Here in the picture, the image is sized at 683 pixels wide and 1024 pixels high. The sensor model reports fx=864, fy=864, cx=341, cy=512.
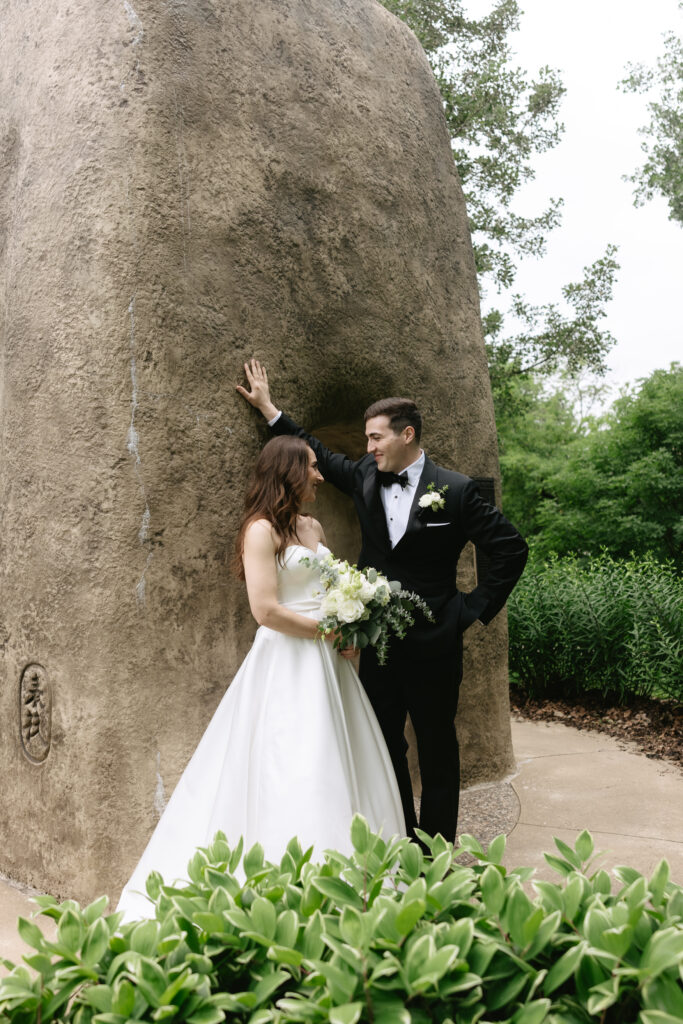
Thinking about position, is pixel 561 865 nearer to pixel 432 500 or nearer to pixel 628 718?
pixel 432 500

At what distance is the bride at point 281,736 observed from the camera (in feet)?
10.7

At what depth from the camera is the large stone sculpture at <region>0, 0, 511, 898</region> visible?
142 inches

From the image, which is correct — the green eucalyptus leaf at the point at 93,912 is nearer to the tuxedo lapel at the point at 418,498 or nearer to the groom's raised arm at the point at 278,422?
the tuxedo lapel at the point at 418,498

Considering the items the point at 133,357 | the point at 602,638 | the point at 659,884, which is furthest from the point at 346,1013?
the point at 602,638

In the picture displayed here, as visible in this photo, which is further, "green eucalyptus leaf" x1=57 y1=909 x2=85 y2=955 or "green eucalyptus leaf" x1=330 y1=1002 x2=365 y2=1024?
"green eucalyptus leaf" x1=57 y1=909 x2=85 y2=955

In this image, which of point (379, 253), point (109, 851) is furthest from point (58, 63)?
point (109, 851)

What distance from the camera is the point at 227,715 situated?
11.6ft

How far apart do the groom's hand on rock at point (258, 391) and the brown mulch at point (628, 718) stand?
3.96 m

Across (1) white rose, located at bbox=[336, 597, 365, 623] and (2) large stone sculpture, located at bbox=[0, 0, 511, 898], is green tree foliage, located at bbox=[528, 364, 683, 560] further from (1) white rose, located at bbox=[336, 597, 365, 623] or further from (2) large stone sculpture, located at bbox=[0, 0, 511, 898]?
(1) white rose, located at bbox=[336, 597, 365, 623]

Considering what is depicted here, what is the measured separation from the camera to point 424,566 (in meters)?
3.85

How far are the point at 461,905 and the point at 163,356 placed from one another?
2583 mm

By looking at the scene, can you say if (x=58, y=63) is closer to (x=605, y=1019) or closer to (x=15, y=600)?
(x=15, y=600)

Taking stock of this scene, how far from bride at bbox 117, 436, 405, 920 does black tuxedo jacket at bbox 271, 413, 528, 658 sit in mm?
346

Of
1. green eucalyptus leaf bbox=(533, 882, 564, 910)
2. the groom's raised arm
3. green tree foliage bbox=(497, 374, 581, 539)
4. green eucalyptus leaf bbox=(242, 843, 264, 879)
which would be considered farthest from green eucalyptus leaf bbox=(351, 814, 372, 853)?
green tree foliage bbox=(497, 374, 581, 539)
